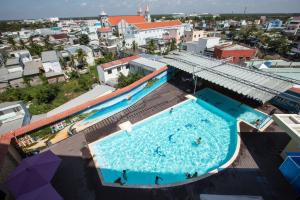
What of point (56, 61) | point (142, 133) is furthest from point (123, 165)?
point (56, 61)

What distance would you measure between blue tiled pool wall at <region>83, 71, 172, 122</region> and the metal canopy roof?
3.72 m

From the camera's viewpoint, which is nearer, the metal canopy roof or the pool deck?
the pool deck

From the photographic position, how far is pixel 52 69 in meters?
39.5

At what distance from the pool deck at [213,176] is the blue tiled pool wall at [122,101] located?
4.86 ft

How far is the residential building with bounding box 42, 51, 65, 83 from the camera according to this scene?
36906 mm

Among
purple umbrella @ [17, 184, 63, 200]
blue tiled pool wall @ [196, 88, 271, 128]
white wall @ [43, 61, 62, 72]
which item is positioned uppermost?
purple umbrella @ [17, 184, 63, 200]

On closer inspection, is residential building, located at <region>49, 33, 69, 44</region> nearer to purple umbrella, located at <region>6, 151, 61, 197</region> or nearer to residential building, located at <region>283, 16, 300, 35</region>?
purple umbrella, located at <region>6, 151, 61, 197</region>

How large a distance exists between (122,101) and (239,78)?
10.8 meters

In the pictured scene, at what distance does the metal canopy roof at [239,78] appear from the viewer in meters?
12.3

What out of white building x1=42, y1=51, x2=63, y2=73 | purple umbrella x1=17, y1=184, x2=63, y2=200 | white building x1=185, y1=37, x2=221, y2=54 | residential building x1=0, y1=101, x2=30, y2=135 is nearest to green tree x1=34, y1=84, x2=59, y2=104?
residential building x1=0, y1=101, x2=30, y2=135

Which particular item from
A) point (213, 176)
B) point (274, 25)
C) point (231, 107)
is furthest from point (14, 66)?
point (274, 25)

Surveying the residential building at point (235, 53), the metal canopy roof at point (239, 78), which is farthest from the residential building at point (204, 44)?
the metal canopy roof at point (239, 78)

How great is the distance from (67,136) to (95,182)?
4.76 metres

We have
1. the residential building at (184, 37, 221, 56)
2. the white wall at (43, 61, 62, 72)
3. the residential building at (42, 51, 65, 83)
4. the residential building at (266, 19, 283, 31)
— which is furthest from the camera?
the residential building at (266, 19, 283, 31)
